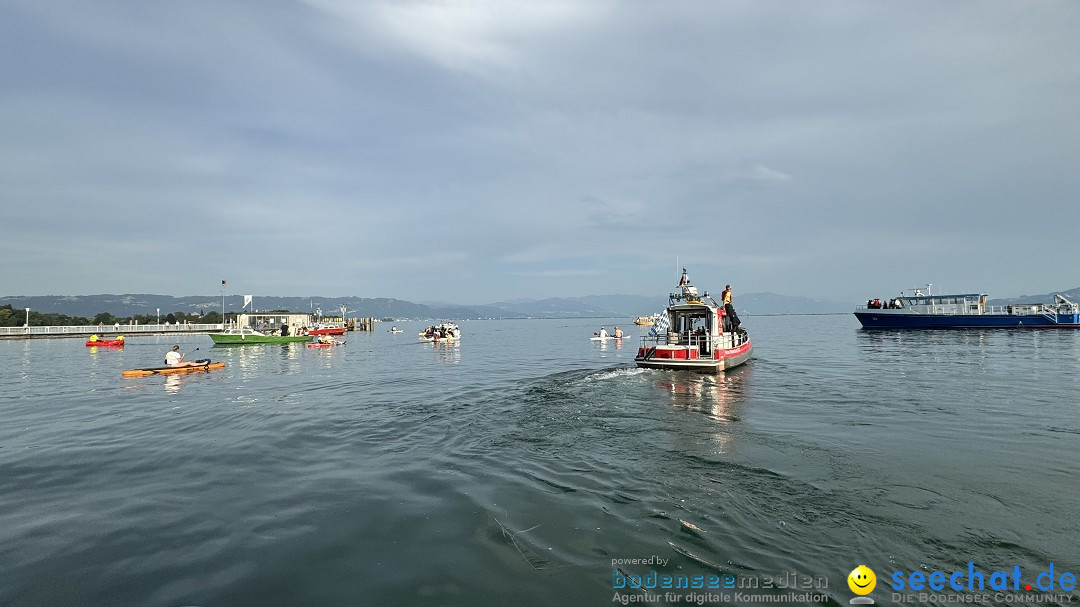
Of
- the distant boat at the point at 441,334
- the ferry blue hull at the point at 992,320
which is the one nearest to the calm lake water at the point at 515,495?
the distant boat at the point at 441,334

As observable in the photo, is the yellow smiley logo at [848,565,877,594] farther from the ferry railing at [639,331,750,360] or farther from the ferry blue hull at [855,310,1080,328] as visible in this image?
the ferry blue hull at [855,310,1080,328]

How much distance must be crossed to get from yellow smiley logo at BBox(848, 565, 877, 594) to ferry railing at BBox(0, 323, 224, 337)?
109m

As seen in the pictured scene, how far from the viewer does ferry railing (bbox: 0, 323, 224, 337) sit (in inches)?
3346

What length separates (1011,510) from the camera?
28.3 ft

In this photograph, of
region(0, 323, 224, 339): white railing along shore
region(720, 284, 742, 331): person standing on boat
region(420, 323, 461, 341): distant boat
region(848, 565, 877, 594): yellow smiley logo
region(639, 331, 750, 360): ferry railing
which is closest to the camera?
region(848, 565, 877, 594): yellow smiley logo

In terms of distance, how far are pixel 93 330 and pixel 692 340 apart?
11742cm

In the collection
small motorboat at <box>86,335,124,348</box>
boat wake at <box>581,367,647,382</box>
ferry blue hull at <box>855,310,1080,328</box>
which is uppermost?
ferry blue hull at <box>855,310,1080,328</box>

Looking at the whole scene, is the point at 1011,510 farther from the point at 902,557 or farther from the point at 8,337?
the point at 8,337

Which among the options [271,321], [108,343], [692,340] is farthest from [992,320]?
[108,343]

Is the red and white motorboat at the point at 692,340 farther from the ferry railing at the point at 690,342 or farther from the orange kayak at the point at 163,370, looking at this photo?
the orange kayak at the point at 163,370

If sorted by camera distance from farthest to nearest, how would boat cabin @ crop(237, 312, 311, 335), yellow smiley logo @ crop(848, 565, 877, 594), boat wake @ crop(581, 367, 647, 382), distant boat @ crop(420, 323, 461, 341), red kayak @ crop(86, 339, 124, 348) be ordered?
1. boat cabin @ crop(237, 312, 311, 335)
2. distant boat @ crop(420, 323, 461, 341)
3. red kayak @ crop(86, 339, 124, 348)
4. boat wake @ crop(581, 367, 647, 382)
5. yellow smiley logo @ crop(848, 565, 877, 594)

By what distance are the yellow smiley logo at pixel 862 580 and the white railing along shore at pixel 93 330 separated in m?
114

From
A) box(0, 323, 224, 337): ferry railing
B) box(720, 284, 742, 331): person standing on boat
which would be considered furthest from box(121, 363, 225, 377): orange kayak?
box(0, 323, 224, 337): ferry railing

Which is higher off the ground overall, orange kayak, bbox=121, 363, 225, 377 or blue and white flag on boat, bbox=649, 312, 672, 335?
blue and white flag on boat, bbox=649, 312, 672, 335
